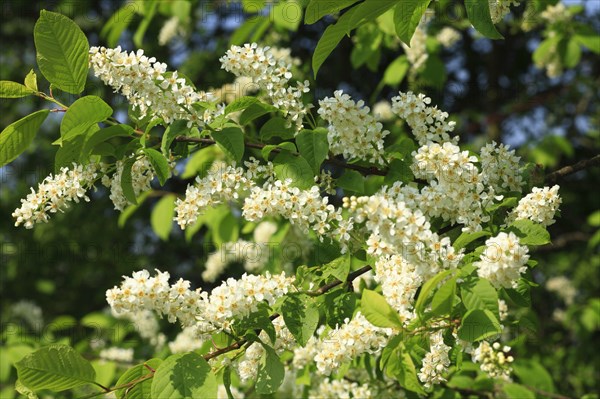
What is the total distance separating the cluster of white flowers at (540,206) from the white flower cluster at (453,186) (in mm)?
108

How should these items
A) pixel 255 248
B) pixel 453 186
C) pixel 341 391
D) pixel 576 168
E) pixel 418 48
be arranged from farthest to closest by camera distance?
pixel 418 48 < pixel 255 248 < pixel 341 391 < pixel 576 168 < pixel 453 186

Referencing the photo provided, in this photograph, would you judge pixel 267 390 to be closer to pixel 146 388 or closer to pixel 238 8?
pixel 146 388

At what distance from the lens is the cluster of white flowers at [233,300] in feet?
5.86

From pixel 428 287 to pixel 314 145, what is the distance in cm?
61

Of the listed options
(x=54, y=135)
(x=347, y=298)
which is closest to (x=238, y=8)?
(x=347, y=298)

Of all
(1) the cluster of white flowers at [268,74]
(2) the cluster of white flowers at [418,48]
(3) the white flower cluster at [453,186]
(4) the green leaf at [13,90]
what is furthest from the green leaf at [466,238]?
(2) the cluster of white flowers at [418,48]

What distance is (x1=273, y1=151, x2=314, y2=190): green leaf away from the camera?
Answer: 192 centimetres

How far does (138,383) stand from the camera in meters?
1.80

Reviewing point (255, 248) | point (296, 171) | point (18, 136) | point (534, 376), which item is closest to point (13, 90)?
point (18, 136)

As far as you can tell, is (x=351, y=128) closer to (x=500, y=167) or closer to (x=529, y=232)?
(x=500, y=167)

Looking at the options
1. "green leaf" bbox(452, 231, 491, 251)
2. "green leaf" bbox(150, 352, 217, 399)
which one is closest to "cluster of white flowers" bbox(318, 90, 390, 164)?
"green leaf" bbox(452, 231, 491, 251)

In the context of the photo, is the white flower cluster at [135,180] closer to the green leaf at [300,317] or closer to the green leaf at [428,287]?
the green leaf at [300,317]

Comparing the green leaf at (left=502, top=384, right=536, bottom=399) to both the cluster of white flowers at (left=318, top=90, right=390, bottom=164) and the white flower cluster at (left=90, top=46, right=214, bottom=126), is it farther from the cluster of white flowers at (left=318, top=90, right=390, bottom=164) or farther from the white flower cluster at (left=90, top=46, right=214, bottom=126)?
the white flower cluster at (left=90, top=46, right=214, bottom=126)

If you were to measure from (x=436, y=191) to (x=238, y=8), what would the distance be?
349 centimetres
